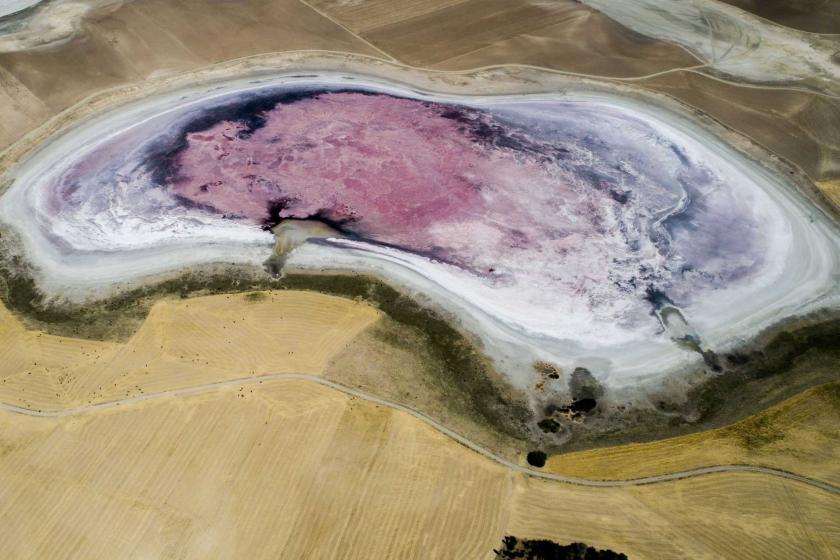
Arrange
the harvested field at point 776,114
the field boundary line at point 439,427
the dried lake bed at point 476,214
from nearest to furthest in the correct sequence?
the field boundary line at point 439,427 < the dried lake bed at point 476,214 < the harvested field at point 776,114

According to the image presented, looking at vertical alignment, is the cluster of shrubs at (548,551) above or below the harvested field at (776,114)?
below

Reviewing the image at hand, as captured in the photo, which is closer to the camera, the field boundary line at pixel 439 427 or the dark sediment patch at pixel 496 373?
the field boundary line at pixel 439 427

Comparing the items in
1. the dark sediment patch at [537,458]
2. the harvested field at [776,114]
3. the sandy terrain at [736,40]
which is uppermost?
the sandy terrain at [736,40]

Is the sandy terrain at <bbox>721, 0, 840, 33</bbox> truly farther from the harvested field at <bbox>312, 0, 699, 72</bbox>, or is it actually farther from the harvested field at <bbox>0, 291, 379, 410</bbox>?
the harvested field at <bbox>0, 291, 379, 410</bbox>

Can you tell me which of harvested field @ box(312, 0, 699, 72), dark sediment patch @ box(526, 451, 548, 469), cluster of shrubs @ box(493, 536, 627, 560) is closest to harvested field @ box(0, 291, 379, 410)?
dark sediment patch @ box(526, 451, 548, 469)

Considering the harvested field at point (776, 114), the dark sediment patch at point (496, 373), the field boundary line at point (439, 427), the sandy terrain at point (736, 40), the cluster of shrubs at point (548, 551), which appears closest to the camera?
the cluster of shrubs at point (548, 551)

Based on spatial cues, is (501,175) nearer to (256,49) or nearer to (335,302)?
(335,302)

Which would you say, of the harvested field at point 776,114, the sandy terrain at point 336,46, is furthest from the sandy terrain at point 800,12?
the harvested field at point 776,114

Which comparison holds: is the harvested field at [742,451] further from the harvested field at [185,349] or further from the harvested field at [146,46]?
the harvested field at [146,46]
